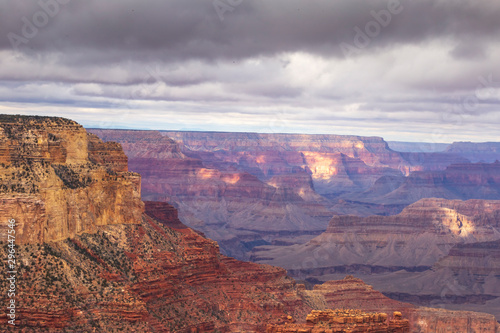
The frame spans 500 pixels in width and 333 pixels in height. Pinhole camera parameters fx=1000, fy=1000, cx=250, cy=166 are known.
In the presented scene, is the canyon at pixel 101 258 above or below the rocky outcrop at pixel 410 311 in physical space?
above

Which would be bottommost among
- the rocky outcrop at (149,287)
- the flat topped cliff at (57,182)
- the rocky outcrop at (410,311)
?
the rocky outcrop at (410,311)

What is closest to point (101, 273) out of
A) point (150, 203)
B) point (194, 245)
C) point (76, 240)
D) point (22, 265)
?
point (76, 240)

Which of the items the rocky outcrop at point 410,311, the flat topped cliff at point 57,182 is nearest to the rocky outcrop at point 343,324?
the flat topped cliff at point 57,182

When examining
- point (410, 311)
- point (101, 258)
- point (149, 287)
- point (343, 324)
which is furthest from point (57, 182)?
point (410, 311)

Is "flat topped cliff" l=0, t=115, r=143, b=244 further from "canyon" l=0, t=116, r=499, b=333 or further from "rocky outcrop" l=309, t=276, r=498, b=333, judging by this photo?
"rocky outcrop" l=309, t=276, r=498, b=333

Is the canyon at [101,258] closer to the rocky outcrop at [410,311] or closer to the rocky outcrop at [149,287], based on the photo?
the rocky outcrop at [149,287]

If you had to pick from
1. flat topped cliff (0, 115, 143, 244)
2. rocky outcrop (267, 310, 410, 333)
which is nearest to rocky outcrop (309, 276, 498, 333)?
flat topped cliff (0, 115, 143, 244)

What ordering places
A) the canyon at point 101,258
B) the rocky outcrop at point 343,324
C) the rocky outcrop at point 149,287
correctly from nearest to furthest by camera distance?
the rocky outcrop at point 343,324
the rocky outcrop at point 149,287
the canyon at point 101,258
